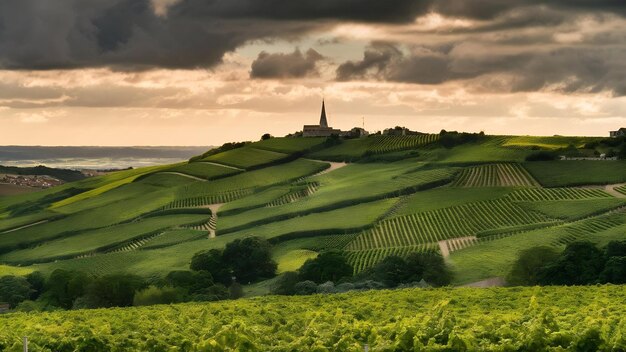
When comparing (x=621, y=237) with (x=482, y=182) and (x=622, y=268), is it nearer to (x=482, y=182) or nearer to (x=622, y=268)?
(x=622, y=268)

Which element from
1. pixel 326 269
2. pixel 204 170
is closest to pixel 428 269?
pixel 326 269

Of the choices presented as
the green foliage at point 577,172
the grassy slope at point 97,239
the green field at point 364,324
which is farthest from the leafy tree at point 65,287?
the green foliage at point 577,172

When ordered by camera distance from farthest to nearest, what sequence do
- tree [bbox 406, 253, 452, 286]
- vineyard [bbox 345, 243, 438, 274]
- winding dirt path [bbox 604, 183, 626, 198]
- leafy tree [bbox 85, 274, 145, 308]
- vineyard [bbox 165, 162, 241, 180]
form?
vineyard [bbox 165, 162, 241, 180] < winding dirt path [bbox 604, 183, 626, 198] < vineyard [bbox 345, 243, 438, 274] < leafy tree [bbox 85, 274, 145, 308] < tree [bbox 406, 253, 452, 286]

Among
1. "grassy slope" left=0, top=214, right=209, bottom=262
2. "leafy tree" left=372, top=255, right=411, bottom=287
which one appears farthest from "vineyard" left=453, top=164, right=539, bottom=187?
"leafy tree" left=372, top=255, right=411, bottom=287

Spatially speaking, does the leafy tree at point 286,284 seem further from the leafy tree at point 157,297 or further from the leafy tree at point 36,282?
the leafy tree at point 36,282

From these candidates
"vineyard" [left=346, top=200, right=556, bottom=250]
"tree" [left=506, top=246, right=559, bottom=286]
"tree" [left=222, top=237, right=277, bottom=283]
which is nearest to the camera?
"tree" [left=506, top=246, right=559, bottom=286]

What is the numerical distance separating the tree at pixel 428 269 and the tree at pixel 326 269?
737 cm

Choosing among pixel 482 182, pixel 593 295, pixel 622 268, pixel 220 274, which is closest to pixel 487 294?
pixel 593 295

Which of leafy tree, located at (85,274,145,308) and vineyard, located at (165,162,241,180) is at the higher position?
vineyard, located at (165,162,241,180)

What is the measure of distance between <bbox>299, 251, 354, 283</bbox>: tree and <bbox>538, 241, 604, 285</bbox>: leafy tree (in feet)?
69.3

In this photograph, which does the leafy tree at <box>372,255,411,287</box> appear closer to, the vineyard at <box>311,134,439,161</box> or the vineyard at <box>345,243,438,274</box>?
the vineyard at <box>345,243,438,274</box>

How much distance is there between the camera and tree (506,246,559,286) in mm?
76625

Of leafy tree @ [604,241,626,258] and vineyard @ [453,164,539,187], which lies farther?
vineyard @ [453,164,539,187]

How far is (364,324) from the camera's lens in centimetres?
2764
